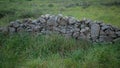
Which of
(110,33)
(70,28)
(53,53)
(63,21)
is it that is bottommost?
(53,53)

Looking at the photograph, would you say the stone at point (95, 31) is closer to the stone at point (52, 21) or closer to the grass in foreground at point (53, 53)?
the grass in foreground at point (53, 53)

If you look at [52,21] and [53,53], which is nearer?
[53,53]

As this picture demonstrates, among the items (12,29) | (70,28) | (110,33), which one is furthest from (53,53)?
(12,29)

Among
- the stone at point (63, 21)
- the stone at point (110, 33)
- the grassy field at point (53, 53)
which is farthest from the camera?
the stone at point (63, 21)

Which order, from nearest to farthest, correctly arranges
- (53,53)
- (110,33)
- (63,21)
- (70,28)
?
(53,53) < (110,33) < (70,28) < (63,21)

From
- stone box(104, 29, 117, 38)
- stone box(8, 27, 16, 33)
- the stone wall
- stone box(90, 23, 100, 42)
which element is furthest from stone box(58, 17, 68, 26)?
stone box(8, 27, 16, 33)

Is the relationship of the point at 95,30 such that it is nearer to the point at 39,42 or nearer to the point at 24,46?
the point at 39,42

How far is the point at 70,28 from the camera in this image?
8.10 metres

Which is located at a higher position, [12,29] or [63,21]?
[63,21]

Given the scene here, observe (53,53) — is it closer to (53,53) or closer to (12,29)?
(53,53)

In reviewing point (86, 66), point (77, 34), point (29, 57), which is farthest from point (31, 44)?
point (86, 66)

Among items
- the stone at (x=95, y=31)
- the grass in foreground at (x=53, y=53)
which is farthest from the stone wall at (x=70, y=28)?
the grass in foreground at (x=53, y=53)

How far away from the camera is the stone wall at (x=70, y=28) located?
24.9 feet

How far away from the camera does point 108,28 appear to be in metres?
7.67
